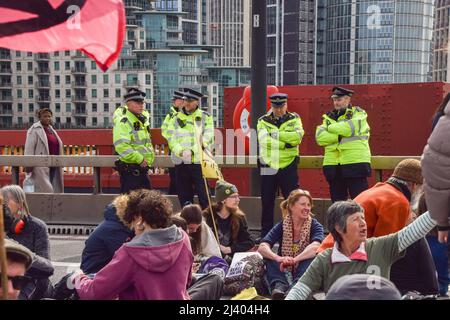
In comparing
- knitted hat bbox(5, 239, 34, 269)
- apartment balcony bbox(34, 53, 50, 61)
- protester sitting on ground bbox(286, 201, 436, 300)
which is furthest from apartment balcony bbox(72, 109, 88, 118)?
knitted hat bbox(5, 239, 34, 269)

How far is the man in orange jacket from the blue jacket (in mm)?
1573

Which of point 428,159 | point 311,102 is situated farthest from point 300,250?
point 311,102

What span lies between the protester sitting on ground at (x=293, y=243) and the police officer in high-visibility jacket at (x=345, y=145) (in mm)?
2504

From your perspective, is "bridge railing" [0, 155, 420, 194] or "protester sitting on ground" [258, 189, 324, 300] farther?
"bridge railing" [0, 155, 420, 194]

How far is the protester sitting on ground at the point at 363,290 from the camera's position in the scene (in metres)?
2.97

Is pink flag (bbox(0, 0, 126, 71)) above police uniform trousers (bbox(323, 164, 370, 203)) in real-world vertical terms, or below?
above

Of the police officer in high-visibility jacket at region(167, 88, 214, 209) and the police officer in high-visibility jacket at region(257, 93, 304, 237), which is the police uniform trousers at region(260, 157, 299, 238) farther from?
the police officer in high-visibility jacket at region(167, 88, 214, 209)

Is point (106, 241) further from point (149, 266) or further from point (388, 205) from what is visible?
point (388, 205)

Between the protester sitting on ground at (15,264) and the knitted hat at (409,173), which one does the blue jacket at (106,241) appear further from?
the knitted hat at (409,173)

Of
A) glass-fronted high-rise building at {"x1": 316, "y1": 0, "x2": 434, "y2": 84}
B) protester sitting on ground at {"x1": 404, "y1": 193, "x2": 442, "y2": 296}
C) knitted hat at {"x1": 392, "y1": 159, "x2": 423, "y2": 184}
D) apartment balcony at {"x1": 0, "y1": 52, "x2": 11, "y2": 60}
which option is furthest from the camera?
glass-fronted high-rise building at {"x1": 316, "y1": 0, "x2": 434, "y2": 84}

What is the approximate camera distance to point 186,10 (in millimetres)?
195375

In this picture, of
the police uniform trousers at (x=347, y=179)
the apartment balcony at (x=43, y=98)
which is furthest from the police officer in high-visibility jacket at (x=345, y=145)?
the apartment balcony at (x=43, y=98)

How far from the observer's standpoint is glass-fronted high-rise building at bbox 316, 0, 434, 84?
190625 millimetres

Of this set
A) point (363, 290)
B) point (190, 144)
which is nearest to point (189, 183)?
point (190, 144)
